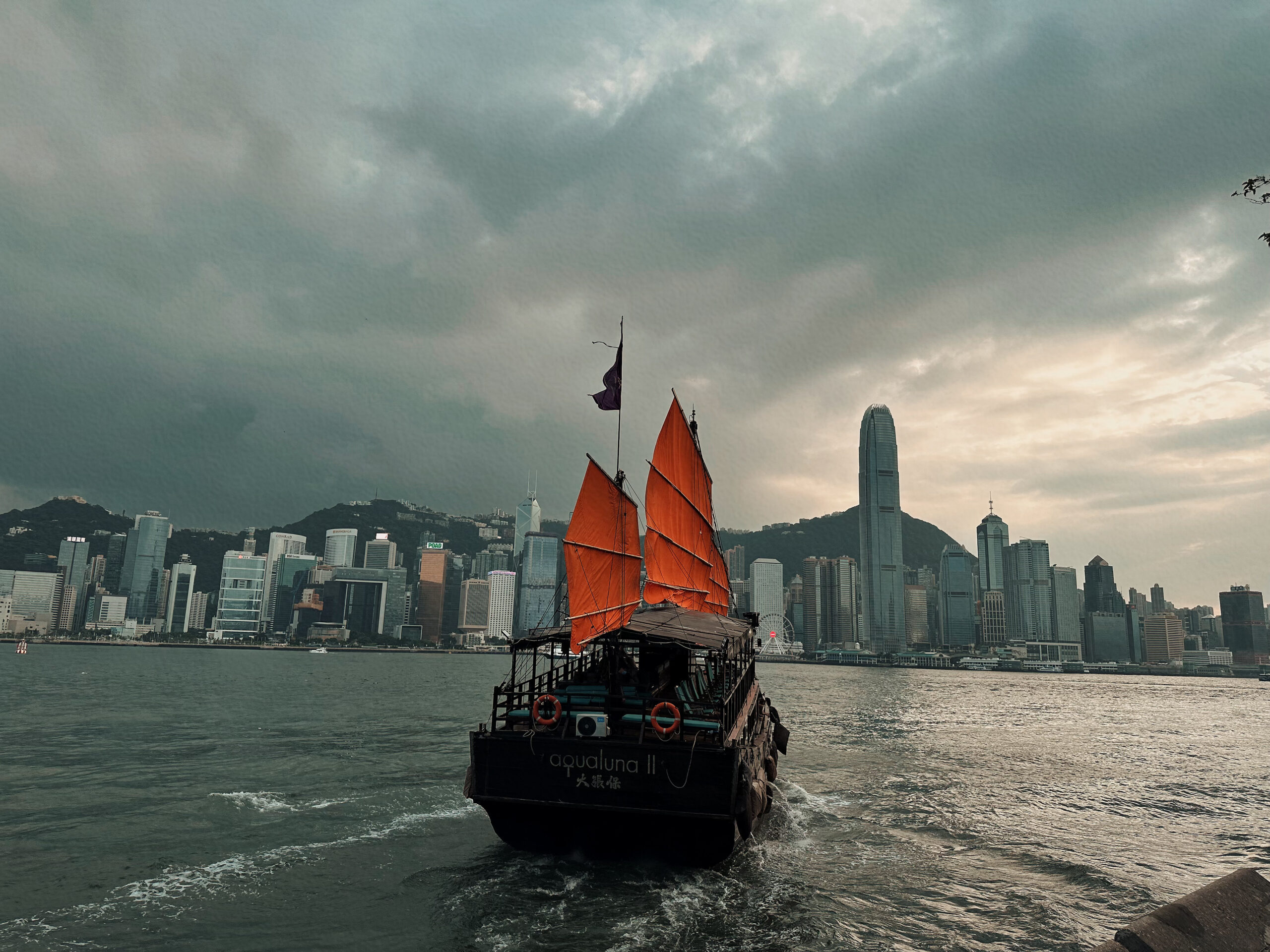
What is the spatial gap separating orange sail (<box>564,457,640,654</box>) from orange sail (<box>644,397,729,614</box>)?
4.87 meters

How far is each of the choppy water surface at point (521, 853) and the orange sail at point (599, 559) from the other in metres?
5.70

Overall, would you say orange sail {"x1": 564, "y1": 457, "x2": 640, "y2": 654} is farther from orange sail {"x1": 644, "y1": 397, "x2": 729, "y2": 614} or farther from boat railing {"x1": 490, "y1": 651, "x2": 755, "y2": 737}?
orange sail {"x1": 644, "y1": 397, "x2": 729, "y2": 614}

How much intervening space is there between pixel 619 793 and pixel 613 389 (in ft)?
40.4

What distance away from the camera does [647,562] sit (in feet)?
90.1

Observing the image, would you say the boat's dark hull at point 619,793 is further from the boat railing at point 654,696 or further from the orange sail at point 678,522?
the orange sail at point 678,522

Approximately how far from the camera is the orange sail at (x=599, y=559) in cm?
1908

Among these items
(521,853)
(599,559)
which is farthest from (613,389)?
(521,853)

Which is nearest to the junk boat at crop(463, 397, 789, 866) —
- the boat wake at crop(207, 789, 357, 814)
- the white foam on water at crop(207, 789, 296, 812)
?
the boat wake at crop(207, 789, 357, 814)

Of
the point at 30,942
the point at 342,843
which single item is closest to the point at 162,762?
the point at 342,843

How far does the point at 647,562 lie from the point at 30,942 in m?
19.1

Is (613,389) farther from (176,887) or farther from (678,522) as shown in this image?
(176,887)

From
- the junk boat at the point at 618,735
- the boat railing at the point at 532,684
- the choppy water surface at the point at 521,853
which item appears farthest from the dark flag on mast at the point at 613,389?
the choppy water surface at the point at 521,853

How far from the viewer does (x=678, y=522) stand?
31.1 meters

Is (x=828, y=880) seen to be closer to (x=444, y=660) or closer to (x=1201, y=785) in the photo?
(x=1201, y=785)
